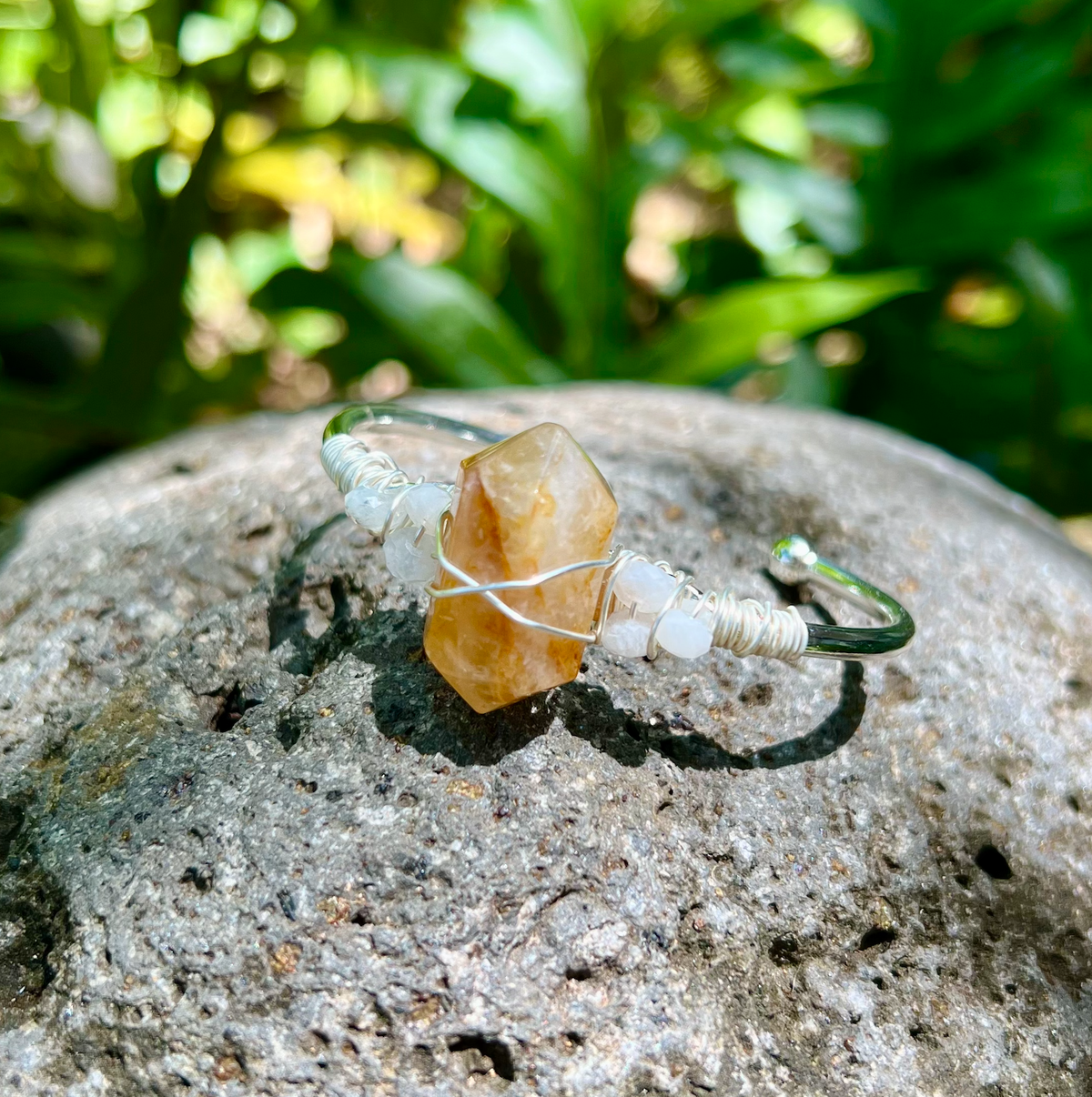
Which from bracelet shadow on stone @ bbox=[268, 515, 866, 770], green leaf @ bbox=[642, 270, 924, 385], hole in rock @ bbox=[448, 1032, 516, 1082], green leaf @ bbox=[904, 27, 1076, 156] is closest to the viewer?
hole in rock @ bbox=[448, 1032, 516, 1082]

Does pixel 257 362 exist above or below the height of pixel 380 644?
below

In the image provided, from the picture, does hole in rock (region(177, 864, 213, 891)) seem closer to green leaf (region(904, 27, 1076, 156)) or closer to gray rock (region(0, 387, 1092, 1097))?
gray rock (region(0, 387, 1092, 1097))

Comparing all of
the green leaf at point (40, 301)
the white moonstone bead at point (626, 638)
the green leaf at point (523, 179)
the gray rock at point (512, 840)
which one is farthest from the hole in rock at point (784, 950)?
the green leaf at point (40, 301)

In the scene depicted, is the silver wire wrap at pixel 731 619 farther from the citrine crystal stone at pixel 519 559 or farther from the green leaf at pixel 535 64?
the green leaf at pixel 535 64

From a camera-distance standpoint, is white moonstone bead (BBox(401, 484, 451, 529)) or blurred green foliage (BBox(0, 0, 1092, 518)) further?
blurred green foliage (BBox(0, 0, 1092, 518))

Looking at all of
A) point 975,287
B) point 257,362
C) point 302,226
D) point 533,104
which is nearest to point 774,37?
point 533,104

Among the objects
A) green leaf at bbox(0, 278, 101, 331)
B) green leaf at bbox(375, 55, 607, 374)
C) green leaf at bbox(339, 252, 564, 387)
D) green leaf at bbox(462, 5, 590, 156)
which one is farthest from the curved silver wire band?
green leaf at bbox(0, 278, 101, 331)

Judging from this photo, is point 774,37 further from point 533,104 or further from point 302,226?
point 302,226
